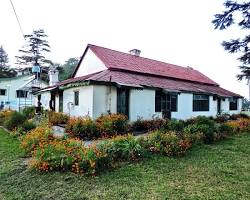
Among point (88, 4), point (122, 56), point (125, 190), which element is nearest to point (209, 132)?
point (125, 190)

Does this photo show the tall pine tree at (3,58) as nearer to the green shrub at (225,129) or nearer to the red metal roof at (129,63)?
the red metal roof at (129,63)

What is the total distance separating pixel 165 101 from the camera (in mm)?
18391

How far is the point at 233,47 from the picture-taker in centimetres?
1800

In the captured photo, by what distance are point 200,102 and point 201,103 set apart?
0.21 m

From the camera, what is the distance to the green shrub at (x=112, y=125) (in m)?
11.9

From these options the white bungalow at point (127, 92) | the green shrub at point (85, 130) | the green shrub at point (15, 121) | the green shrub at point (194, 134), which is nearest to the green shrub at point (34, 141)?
the green shrub at point (85, 130)

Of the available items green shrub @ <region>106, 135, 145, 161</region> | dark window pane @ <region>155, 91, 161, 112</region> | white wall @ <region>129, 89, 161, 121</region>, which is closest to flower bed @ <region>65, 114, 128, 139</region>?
white wall @ <region>129, 89, 161, 121</region>

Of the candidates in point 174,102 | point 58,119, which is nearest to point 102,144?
point 58,119

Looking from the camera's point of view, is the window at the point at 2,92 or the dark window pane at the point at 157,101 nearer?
the dark window pane at the point at 157,101

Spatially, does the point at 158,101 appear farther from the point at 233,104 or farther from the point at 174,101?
the point at 233,104

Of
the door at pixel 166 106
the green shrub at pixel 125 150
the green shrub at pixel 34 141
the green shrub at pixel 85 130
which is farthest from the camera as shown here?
the door at pixel 166 106

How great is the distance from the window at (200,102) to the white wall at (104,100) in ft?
29.9

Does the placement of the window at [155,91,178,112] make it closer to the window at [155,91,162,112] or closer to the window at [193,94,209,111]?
the window at [155,91,162,112]

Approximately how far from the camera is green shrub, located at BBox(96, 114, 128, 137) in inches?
470
